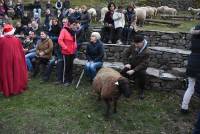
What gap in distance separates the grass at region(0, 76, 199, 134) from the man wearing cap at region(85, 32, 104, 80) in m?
0.55

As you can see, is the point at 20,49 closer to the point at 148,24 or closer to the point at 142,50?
the point at 142,50

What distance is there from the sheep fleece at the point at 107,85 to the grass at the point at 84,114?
481mm

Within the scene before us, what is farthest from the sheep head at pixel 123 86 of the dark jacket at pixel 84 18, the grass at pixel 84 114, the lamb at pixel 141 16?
the lamb at pixel 141 16

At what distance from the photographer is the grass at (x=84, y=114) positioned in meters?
7.92

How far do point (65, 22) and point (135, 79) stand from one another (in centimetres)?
259

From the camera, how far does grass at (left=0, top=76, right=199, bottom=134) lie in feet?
26.0

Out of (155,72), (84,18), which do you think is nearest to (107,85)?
(155,72)

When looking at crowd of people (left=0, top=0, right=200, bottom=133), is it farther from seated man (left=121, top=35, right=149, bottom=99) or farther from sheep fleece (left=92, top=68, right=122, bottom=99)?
sheep fleece (left=92, top=68, right=122, bottom=99)

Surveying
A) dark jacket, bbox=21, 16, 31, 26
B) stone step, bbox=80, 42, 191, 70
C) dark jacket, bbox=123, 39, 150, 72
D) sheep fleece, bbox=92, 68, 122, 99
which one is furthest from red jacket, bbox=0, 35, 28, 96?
dark jacket, bbox=21, 16, 31, 26

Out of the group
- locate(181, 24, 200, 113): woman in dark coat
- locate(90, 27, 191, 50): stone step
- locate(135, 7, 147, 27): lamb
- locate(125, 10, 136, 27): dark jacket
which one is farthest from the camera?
locate(135, 7, 147, 27): lamb

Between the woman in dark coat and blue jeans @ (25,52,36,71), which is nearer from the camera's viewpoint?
the woman in dark coat

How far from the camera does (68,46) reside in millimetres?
10219

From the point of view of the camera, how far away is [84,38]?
42.4ft

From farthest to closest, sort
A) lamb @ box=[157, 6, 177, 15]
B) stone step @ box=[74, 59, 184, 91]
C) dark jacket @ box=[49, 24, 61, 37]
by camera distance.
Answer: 1. lamb @ box=[157, 6, 177, 15]
2. dark jacket @ box=[49, 24, 61, 37]
3. stone step @ box=[74, 59, 184, 91]
